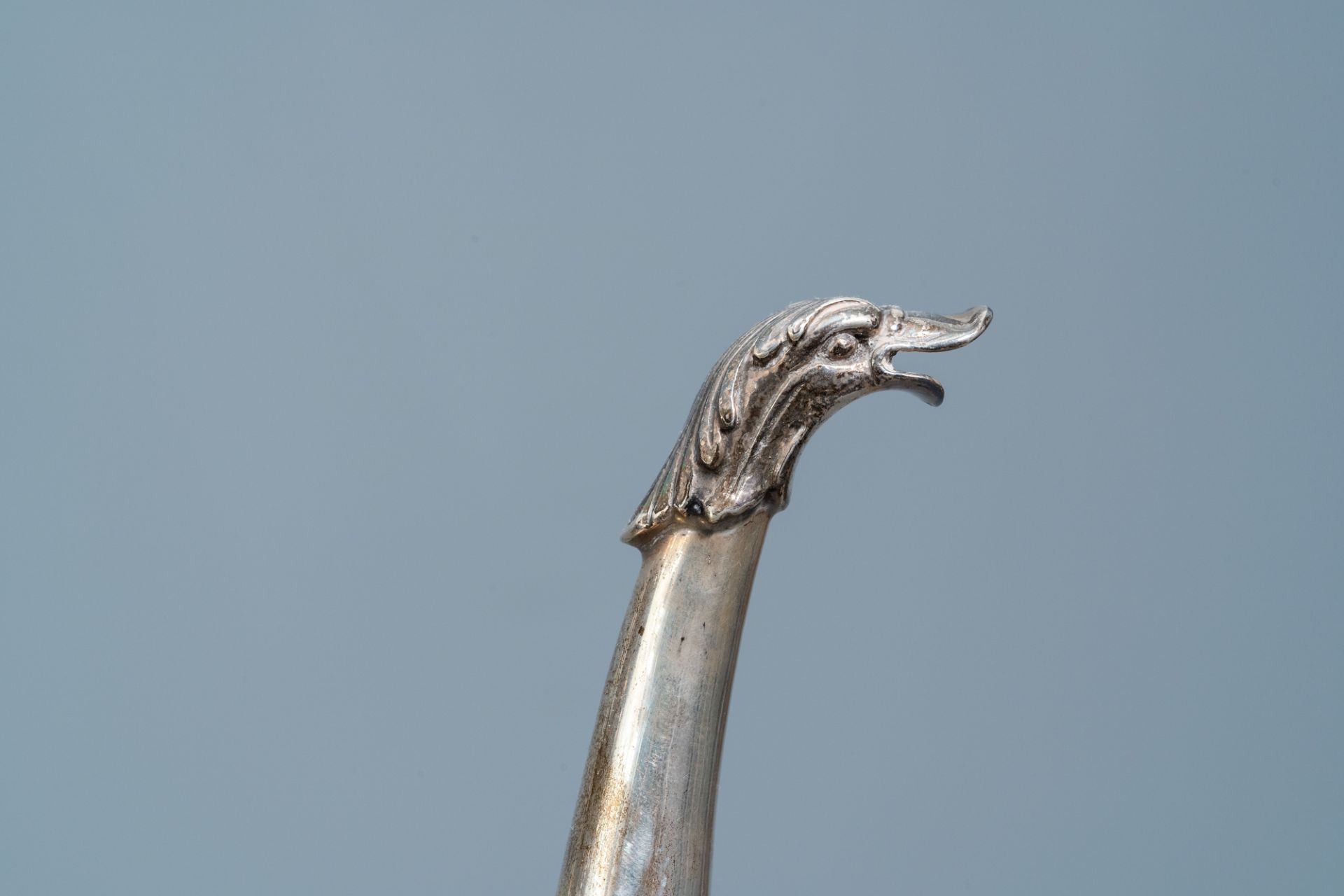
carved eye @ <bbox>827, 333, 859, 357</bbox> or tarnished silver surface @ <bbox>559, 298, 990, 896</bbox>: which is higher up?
carved eye @ <bbox>827, 333, 859, 357</bbox>

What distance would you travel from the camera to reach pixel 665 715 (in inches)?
50.6

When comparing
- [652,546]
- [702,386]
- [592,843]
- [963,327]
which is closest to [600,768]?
[592,843]

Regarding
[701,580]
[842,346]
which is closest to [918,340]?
[842,346]

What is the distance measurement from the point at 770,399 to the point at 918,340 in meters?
0.14

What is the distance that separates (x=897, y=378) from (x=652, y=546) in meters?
0.25

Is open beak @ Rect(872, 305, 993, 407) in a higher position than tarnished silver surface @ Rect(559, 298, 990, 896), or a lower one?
higher

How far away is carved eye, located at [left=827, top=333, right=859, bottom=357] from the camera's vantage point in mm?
1297

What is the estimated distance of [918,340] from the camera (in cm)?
133

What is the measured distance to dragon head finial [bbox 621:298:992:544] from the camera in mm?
1286

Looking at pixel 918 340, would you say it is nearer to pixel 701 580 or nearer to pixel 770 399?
pixel 770 399

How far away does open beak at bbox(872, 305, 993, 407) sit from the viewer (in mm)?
1313

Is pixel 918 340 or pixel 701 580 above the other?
pixel 918 340

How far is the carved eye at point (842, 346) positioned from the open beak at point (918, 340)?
0.02 metres

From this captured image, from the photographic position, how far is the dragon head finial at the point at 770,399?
129 centimetres
